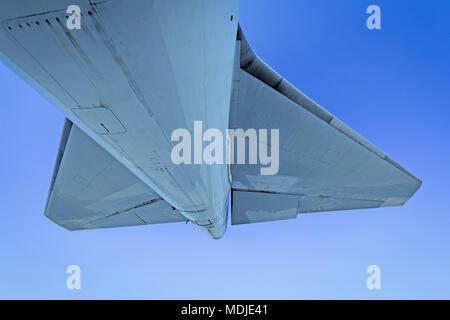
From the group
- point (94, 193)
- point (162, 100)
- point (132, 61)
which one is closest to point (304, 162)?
point (162, 100)

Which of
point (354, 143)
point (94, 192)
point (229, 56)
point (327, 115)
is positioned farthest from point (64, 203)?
point (354, 143)

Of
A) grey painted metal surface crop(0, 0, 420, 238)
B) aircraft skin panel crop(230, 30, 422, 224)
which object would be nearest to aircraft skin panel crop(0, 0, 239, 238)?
grey painted metal surface crop(0, 0, 420, 238)

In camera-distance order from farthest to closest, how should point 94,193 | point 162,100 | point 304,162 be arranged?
point 94,193, point 304,162, point 162,100

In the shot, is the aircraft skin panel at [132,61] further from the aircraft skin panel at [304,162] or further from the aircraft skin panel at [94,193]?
the aircraft skin panel at [94,193]

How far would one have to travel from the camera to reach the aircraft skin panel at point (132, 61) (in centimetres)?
142

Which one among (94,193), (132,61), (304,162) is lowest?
(94,193)

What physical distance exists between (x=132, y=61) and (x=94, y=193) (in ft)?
17.0

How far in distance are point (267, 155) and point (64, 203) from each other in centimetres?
526

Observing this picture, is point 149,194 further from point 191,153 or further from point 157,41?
point 157,41

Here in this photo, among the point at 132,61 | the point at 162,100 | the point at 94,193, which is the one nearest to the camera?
the point at 132,61

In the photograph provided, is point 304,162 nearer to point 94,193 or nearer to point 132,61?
point 132,61

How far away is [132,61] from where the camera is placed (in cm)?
169

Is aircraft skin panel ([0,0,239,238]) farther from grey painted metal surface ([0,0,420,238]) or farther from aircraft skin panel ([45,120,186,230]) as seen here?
aircraft skin panel ([45,120,186,230])

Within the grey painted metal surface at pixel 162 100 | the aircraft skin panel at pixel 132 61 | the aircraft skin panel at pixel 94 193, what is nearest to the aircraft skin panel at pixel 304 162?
the grey painted metal surface at pixel 162 100
